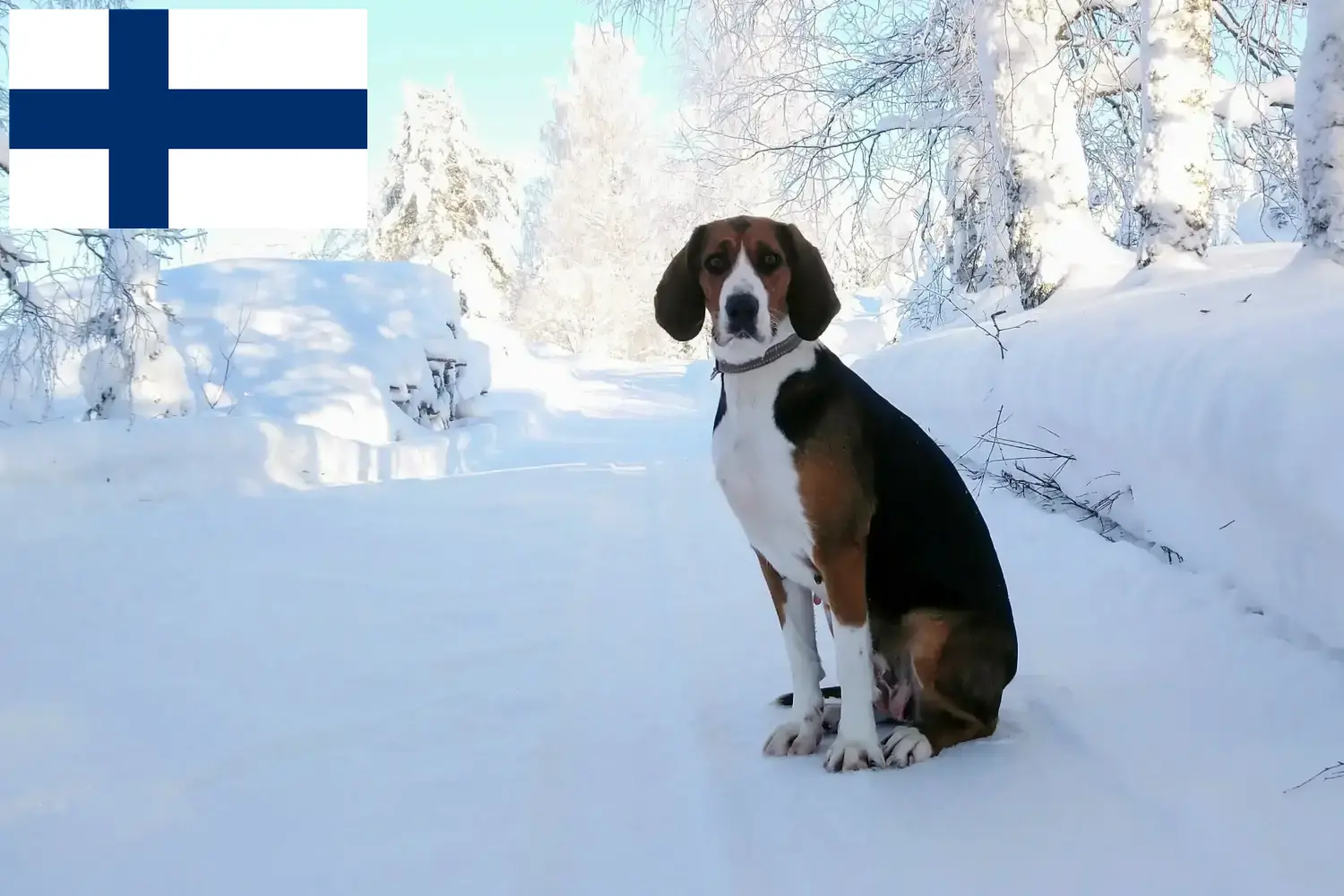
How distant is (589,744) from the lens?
2779 millimetres

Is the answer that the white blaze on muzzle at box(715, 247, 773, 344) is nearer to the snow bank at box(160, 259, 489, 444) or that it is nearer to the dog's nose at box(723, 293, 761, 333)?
the dog's nose at box(723, 293, 761, 333)

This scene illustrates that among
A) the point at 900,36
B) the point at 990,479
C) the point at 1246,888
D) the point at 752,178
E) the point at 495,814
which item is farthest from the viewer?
the point at 752,178

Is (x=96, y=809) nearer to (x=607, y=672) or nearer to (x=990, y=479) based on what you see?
(x=607, y=672)

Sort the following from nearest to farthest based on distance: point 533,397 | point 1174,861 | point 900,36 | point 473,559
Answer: point 1174,861, point 473,559, point 900,36, point 533,397

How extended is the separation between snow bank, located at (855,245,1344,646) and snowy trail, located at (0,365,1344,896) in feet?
0.71

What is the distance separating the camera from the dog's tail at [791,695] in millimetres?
3020

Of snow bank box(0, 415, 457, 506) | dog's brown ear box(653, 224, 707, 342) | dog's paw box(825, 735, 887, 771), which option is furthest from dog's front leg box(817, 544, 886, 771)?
snow bank box(0, 415, 457, 506)

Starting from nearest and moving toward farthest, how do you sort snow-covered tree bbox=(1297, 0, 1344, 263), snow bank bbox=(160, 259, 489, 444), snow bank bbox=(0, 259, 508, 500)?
snow-covered tree bbox=(1297, 0, 1344, 263), snow bank bbox=(0, 259, 508, 500), snow bank bbox=(160, 259, 489, 444)

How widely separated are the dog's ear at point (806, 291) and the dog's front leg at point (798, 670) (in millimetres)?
684

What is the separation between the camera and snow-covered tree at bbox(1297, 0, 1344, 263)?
14.6 ft

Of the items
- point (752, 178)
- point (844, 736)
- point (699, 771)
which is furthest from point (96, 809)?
point (752, 178)

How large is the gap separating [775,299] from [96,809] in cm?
212

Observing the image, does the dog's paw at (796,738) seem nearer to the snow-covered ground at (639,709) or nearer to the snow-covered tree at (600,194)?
the snow-covered ground at (639,709)

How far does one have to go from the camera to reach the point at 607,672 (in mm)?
3404
